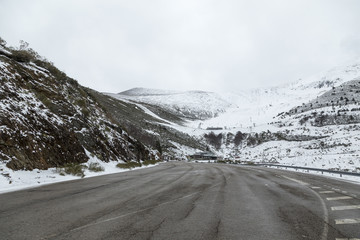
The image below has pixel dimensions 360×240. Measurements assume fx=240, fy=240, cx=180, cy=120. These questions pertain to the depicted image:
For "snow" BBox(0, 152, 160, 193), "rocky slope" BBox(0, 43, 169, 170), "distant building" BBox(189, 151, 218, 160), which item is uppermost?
"rocky slope" BBox(0, 43, 169, 170)

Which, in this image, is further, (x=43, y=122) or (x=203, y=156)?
(x=203, y=156)

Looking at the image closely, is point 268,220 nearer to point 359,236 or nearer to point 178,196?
point 359,236

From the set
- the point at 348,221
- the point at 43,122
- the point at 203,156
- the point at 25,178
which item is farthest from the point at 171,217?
the point at 203,156

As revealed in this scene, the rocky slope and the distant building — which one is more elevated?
the rocky slope

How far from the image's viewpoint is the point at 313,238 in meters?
4.24

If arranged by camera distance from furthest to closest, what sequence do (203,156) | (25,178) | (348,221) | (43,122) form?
(203,156) < (43,122) < (25,178) < (348,221)

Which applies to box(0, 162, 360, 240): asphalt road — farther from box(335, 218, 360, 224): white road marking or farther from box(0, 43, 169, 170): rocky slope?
box(0, 43, 169, 170): rocky slope

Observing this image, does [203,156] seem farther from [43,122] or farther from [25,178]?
[25,178]

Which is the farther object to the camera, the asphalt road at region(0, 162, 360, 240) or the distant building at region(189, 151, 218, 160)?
the distant building at region(189, 151, 218, 160)

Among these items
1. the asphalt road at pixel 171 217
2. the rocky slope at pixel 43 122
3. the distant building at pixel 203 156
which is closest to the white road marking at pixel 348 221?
the asphalt road at pixel 171 217

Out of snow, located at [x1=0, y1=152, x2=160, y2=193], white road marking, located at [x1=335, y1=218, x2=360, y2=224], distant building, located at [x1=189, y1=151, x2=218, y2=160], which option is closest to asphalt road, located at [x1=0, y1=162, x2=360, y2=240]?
white road marking, located at [x1=335, y1=218, x2=360, y2=224]

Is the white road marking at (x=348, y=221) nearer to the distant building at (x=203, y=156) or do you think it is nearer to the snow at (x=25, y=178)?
the snow at (x=25, y=178)

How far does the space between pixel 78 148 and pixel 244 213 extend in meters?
13.8

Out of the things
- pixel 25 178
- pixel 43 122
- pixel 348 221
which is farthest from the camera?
pixel 43 122
